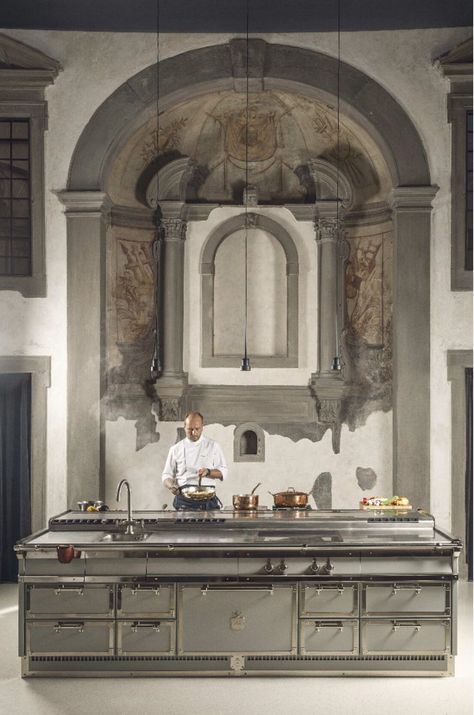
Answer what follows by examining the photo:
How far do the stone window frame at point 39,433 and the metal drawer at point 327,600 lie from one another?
4.44 m

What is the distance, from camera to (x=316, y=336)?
37.7 ft

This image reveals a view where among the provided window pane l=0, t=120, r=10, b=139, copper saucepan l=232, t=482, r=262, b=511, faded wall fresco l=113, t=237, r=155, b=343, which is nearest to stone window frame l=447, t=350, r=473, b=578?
copper saucepan l=232, t=482, r=262, b=511

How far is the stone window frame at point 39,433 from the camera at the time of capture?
10.3 m

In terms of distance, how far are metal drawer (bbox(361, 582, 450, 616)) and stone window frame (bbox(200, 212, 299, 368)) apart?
489cm

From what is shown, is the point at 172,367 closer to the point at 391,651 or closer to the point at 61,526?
the point at 61,526

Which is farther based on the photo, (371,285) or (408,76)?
(371,285)

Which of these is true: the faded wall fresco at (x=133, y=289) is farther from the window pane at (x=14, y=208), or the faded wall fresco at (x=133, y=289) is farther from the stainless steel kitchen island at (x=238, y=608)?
the stainless steel kitchen island at (x=238, y=608)

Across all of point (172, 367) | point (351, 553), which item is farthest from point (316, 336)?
point (351, 553)

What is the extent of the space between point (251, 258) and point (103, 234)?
6.84 ft

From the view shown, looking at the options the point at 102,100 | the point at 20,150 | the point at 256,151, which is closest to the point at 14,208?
the point at 20,150

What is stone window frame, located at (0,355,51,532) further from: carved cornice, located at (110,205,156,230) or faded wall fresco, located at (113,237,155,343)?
carved cornice, located at (110,205,156,230)

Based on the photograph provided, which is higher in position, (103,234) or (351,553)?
(103,234)

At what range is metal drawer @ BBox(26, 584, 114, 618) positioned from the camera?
269 inches

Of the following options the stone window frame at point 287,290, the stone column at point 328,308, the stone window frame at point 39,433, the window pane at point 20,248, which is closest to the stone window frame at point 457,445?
the stone column at point 328,308
